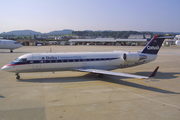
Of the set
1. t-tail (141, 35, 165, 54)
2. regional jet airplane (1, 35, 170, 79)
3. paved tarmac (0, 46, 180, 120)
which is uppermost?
t-tail (141, 35, 165, 54)

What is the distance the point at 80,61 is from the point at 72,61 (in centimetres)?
96

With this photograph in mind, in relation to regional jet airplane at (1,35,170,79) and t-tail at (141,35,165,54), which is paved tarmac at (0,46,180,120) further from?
t-tail at (141,35,165,54)

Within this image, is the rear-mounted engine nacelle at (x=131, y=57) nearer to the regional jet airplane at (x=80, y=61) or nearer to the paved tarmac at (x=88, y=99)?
the regional jet airplane at (x=80, y=61)

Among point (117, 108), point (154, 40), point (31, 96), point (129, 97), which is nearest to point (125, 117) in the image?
point (117, 108)

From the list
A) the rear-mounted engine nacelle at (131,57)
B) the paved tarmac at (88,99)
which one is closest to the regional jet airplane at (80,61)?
the rear-mounted engine nacelle at (131,57)

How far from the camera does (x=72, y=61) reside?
59.2 feet

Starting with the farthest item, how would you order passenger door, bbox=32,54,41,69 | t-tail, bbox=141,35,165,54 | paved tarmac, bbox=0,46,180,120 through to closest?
1. t-tail, bbox=141,35,165,54
2. passenger door, bbox=32,54,41,69
3. paved tarmac, bbox=0,46,180,120

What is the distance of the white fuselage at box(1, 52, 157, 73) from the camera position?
16812 millimetres

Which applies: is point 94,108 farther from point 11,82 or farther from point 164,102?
point 11,82

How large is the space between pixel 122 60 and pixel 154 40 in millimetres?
5594

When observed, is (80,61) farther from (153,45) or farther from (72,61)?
(153,45)

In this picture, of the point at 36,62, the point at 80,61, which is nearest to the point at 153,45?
the point at 80,61

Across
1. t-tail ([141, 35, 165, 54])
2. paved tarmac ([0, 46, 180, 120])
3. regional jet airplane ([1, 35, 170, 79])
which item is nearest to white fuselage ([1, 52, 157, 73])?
regional jet airplane ([1, 35, 170, 79])

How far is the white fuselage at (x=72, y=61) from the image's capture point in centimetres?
1681
